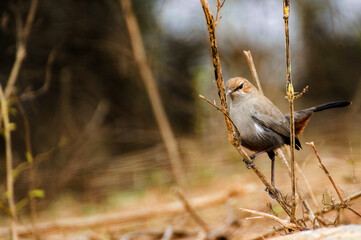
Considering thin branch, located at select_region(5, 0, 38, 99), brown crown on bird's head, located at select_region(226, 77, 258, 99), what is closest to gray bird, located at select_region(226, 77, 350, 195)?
brown crown on bird's head, located at select_region(226, 77, 258, 99)

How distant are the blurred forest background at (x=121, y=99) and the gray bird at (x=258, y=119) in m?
3.98

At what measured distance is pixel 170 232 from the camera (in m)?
4.73

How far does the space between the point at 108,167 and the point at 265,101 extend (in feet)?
16.5

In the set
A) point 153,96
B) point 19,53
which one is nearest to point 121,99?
point 153,96

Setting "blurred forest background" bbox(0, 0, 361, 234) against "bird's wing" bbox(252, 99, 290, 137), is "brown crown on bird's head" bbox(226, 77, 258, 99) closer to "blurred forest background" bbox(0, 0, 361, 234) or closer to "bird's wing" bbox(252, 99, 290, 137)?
"bird's wing" bbox(252, 99, 290, 137)

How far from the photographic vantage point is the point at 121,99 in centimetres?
882

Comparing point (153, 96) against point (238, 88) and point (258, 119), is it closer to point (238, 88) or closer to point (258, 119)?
point (238, 88)

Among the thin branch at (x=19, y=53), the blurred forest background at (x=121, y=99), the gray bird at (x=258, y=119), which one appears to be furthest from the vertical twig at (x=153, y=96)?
the gray bird at (x=258, y=119)

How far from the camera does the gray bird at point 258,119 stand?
133 inches

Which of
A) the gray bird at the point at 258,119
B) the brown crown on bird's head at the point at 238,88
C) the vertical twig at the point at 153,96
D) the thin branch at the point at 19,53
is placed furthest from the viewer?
the vertical twig at the point at 153,96

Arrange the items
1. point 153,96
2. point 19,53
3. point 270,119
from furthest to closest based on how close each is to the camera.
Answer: point 153,96
point 19,53
point 270,119

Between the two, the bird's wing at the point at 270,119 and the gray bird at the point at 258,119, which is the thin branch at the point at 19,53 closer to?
the gray bird at the point at 258,119

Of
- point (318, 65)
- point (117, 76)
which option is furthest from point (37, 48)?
point (318, 65)

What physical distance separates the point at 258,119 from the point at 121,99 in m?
5.64
